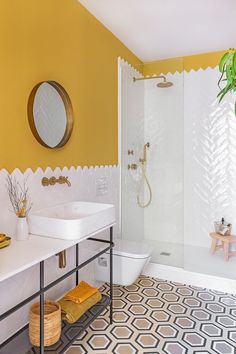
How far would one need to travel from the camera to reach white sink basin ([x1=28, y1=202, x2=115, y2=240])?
160 centimetres

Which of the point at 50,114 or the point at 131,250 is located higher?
the point at 50,114

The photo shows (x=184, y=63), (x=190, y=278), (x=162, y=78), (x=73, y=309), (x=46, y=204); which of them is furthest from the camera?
(x=184, y=63)

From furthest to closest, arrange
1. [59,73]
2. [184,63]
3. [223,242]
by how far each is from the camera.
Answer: [184,63] → [223,242] → [59,73]

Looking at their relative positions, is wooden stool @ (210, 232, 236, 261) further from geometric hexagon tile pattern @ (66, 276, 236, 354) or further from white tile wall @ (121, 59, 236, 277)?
geometric hexagon tile pattern @ (66, 276, 236, 354)

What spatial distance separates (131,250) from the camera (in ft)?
8.23

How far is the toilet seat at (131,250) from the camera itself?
2.42m

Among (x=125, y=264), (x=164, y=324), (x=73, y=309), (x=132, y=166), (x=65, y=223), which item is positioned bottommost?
(x=164, y=324)

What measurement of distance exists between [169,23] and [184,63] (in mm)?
954

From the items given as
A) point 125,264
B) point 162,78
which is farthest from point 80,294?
point 162,78

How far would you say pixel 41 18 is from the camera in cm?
187

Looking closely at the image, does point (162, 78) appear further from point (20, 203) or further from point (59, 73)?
point (20, 203)

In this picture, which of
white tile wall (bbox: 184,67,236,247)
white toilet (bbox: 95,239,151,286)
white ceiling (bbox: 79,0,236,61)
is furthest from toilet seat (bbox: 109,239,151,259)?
white ceiling (bbox: 79,0,236,61)

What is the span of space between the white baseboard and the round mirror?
1762 millimetres

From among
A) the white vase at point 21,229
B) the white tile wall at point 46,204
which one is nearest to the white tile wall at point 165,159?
the white tile wall at point 46,204
